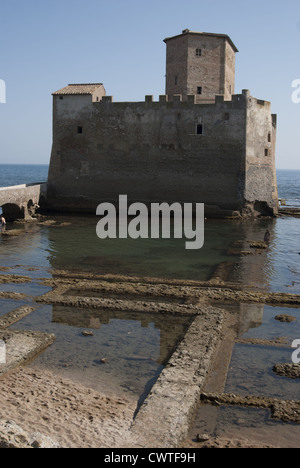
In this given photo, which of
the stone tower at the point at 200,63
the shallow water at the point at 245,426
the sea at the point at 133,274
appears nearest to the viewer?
the shallow water at the point at 245,426

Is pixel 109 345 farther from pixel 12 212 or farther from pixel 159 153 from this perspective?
pixel 159 153

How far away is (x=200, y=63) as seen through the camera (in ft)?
96.2

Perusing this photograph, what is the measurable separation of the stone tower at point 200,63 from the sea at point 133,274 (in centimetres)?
908

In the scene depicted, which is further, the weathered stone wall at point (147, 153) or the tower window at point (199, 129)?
the tower window at point (199, 129)

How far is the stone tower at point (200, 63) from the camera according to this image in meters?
29.2

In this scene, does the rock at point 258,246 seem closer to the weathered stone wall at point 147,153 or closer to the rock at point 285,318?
the weathered stone wall at point 147,153

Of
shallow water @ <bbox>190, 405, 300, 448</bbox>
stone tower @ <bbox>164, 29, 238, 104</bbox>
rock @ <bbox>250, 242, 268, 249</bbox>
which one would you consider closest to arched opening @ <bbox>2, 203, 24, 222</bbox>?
stone tower @ <bbox>164, 29, 238, 104</bbox>

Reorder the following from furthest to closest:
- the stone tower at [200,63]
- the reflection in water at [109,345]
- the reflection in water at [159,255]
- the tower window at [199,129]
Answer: the stone tower at [200,63] → the tower window at [199,129] → the reflection in water at [159,255] → the reflection in water at [109,345]

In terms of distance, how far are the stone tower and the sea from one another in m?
9.08

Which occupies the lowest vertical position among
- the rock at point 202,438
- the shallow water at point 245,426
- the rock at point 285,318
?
the shallow water at point 245,426

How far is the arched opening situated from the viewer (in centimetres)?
2516

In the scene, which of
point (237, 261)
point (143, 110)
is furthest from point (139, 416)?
point (143, 110)

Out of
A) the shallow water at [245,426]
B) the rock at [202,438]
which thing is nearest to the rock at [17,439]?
the rock at [202,438]

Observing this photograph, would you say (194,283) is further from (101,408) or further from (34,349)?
(101,408)
